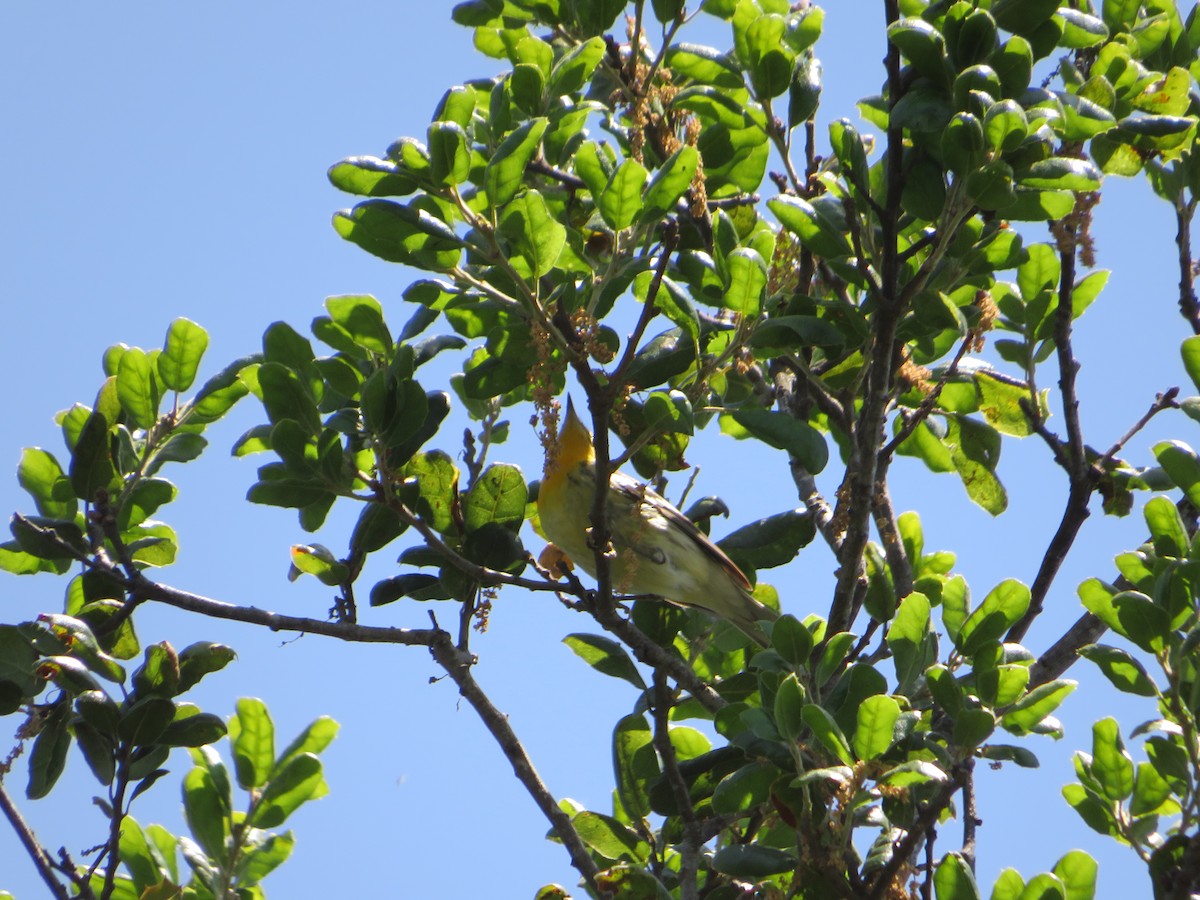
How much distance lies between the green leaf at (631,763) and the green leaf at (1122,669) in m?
1.27

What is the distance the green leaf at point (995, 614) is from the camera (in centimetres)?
266

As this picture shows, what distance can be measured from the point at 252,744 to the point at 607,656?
1218 millimetres

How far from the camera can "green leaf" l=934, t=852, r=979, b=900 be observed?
2510 millimetres

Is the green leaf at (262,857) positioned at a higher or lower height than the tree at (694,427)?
lower

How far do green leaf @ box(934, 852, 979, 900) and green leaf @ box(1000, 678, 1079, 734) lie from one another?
0.98ft

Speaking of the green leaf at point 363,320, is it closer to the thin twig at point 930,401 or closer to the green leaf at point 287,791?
the green leaf at point 287,791

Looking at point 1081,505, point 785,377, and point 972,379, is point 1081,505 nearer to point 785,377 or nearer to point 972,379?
point 972,379

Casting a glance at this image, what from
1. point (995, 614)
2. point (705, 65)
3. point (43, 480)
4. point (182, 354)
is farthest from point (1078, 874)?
point (43, 480)

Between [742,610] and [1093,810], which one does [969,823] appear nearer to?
[1093,810]

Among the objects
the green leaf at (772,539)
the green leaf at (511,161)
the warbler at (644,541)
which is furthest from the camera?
the warbler at (644,541)

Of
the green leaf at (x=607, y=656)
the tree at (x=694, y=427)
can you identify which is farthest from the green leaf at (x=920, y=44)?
the green leaf at (x=607, y=656)

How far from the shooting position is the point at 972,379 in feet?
12.5

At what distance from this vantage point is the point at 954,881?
252 cm

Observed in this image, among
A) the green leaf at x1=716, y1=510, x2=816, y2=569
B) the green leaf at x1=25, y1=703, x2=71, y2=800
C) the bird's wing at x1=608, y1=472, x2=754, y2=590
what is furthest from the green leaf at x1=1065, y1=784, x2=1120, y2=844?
the green leaf at x1=25, y1=703, x2=71, y2=800
